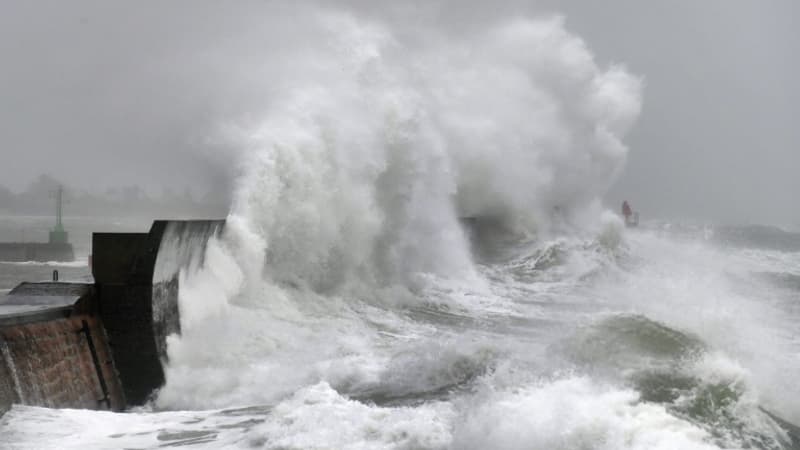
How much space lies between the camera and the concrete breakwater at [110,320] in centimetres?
746

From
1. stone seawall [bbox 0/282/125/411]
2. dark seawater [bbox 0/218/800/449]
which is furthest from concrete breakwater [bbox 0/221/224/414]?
dark seawater [bbox 0/218/800/449]

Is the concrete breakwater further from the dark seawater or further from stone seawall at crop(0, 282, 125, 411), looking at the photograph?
the dark seawater

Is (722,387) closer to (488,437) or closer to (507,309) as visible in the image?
(488,437)

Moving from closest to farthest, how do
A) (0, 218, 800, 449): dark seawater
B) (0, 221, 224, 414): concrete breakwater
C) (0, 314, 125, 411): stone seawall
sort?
(0, 218, 800, 449): dark seawater → (0, 314, 125, 411): stone seawall → (0, 221, 224, 414): concrete breakwater

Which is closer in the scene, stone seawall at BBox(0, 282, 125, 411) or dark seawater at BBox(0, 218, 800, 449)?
dark seawater at BBox(0, 218, 800, 449)

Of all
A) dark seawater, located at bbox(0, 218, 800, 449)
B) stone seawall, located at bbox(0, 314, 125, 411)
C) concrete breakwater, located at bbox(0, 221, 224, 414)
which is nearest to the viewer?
dark seawater, located at bbox(0, 218, 800, 449)

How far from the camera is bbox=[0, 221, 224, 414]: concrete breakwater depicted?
7.46 m

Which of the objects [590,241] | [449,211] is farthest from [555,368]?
[590,241]

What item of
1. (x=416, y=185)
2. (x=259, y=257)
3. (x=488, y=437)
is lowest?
(x=488, y=437)

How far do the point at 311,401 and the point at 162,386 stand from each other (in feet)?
7.03

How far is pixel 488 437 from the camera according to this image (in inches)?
228

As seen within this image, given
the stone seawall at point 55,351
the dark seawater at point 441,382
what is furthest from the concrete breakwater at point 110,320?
the dark seawater at point 441,382

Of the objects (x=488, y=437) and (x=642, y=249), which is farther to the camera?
(x=642, y=249)

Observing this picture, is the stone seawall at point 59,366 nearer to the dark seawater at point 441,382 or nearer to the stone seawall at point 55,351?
the stone seawall at point 55,351
